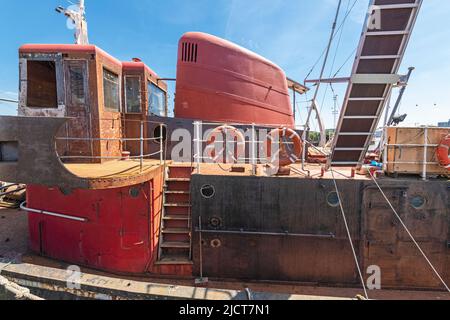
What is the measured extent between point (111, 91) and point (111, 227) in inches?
151

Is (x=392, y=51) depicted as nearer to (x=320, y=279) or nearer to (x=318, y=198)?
(x=318, y=198)

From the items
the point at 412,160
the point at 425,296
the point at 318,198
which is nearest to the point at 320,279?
the point at 318,198

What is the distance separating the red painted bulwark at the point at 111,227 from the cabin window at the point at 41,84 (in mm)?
2679

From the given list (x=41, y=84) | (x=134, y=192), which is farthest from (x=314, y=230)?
(x=41, y=84)

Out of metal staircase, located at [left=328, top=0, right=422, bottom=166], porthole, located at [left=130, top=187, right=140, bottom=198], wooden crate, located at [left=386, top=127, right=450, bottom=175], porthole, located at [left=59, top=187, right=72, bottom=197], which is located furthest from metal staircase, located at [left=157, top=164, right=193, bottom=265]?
wooden crate, located at [left=386, top=127, right=450, bottom=175]

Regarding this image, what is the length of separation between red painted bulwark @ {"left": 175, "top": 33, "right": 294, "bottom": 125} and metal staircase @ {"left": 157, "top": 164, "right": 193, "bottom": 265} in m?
2.85

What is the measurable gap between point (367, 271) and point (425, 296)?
1.21 meters

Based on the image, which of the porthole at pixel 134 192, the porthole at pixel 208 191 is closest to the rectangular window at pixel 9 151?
the porthole at pixel 134 192

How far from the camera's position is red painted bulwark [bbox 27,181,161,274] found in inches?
192

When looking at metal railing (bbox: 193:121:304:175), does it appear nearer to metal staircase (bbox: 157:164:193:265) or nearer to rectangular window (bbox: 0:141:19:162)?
metal staircase (bbox: 157:164:193:265)

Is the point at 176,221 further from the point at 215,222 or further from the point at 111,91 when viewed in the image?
the point at 111,91

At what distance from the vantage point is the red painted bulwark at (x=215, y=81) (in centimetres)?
782
